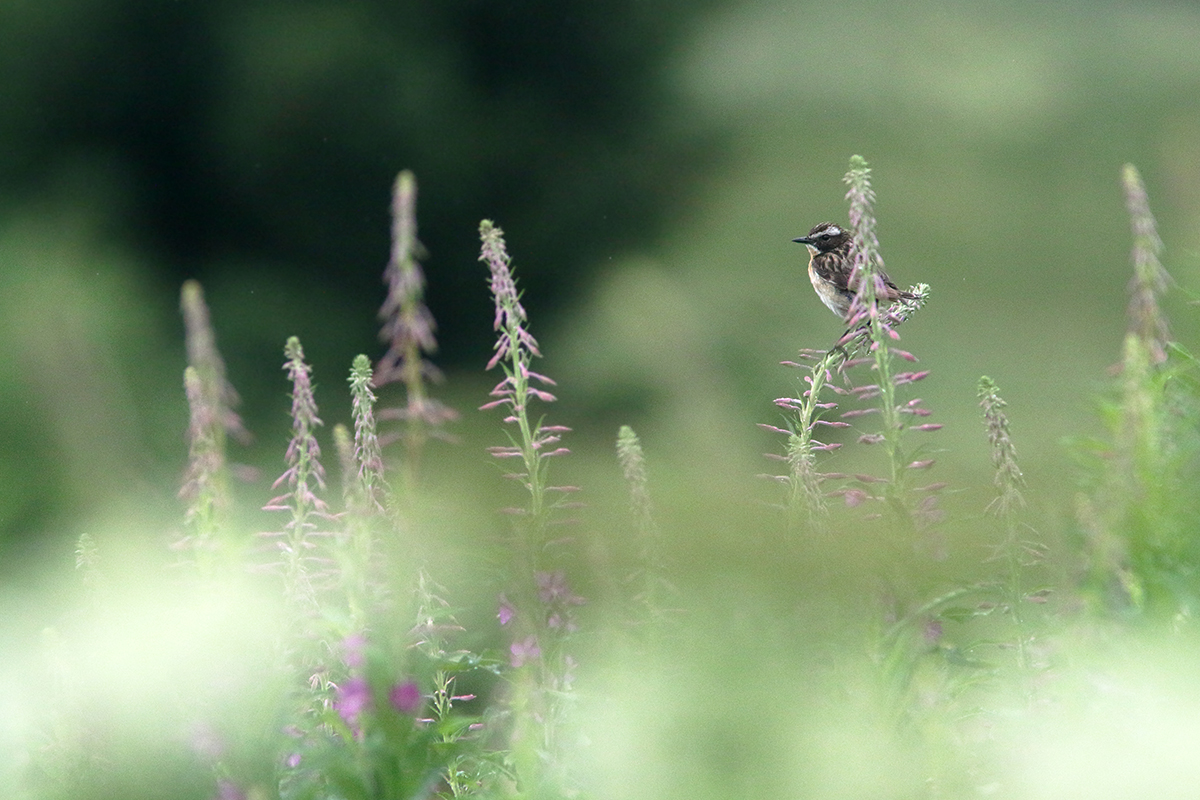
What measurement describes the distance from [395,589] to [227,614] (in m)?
0.17

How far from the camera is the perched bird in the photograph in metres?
4.10

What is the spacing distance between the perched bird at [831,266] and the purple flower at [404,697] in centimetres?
292

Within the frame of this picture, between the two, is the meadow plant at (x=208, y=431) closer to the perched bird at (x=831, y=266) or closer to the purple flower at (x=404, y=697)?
the purple flower at (x=404, y=697)

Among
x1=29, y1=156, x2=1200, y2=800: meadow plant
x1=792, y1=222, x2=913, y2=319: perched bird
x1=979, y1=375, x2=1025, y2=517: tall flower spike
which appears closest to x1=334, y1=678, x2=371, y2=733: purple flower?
x1=29, y1=156, x2=1200, y2=800: meadow plant

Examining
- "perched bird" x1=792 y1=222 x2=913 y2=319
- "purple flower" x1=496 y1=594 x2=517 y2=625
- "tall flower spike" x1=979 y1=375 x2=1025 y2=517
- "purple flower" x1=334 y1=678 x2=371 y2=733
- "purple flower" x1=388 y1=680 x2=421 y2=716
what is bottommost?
"purple flower" x1=388 y1=680 x2=421 y2=716

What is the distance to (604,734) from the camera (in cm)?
117

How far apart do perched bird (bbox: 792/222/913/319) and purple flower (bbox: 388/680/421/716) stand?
9.58 feet

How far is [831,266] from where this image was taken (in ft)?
13.8

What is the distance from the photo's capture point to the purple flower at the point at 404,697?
121 cm

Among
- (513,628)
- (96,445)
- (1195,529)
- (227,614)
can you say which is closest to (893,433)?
(1195,529)

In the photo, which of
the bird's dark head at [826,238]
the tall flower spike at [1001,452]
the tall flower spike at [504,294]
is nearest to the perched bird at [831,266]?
the bird's dark head at [826,238]

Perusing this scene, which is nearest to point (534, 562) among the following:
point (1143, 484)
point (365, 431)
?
point (365, 431)

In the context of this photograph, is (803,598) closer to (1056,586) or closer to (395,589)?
(395,589)

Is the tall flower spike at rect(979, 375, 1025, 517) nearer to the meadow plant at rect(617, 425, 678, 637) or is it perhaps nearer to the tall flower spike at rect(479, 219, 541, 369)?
the meadow plant at rect(617, 425, 678, 637)
